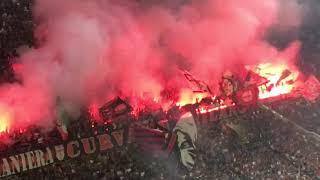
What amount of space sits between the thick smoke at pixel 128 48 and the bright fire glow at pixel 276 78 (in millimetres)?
561

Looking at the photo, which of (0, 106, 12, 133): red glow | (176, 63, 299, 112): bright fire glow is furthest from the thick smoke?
(176, 63, 299, 112): bright fire glow

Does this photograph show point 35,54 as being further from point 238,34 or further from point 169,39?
Answer: point 238,34

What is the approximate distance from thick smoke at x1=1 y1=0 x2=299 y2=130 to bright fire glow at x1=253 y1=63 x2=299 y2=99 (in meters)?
0.56

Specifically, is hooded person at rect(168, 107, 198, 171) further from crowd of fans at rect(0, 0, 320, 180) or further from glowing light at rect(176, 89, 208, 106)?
glowing light at rect(176, 89, 208, 106)

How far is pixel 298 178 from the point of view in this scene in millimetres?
19062

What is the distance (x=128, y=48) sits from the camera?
65.7 ft

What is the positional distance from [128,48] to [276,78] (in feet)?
22.1

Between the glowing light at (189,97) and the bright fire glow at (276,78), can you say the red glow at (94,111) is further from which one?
the bright fire glow at (276,78)

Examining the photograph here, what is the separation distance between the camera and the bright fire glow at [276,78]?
21922 millimetres

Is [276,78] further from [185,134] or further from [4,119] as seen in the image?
[4,119]

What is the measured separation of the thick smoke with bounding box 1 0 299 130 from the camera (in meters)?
18.0

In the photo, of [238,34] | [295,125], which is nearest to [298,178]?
[295,125]

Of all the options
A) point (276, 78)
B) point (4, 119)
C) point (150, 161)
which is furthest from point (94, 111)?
point (276, 78)

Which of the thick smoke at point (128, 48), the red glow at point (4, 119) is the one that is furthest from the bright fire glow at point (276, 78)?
the red glow at point (4, 119)
